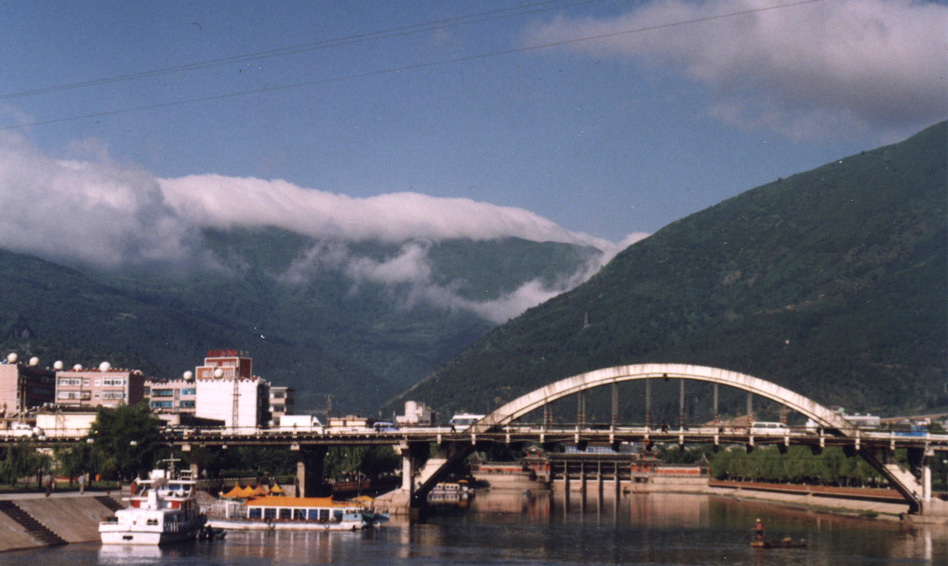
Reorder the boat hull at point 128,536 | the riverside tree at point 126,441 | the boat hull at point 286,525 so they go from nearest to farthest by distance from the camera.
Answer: the boat hull at point 128,536
the boat hull at point 286,525
the riverside tree at point 126,441

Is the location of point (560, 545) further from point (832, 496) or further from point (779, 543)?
point (832, 496)

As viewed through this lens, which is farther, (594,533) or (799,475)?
(799,475)

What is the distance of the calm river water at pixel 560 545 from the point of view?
2953 inches

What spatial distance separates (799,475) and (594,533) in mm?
61236

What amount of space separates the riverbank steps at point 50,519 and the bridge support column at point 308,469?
3351cm

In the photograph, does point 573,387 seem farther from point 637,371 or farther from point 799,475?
point 799,475

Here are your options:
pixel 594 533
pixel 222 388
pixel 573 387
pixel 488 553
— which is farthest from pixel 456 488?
pixel 488 553

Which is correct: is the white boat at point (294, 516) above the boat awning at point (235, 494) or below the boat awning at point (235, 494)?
below

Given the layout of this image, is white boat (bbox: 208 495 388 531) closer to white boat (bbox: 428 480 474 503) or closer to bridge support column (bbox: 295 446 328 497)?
bridge support column (bbox: 295 446 328 497)

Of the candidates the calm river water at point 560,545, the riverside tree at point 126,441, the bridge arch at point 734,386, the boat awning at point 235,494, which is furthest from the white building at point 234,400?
the bridge arch at point 734,386

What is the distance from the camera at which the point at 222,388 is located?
623 feet

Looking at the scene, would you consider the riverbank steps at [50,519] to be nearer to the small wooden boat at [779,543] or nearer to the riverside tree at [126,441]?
the riverside tree at [126,441]

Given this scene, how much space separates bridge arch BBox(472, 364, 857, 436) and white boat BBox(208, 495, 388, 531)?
20060mm

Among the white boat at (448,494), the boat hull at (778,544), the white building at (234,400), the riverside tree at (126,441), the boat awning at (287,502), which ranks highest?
the white building at (234,400)
